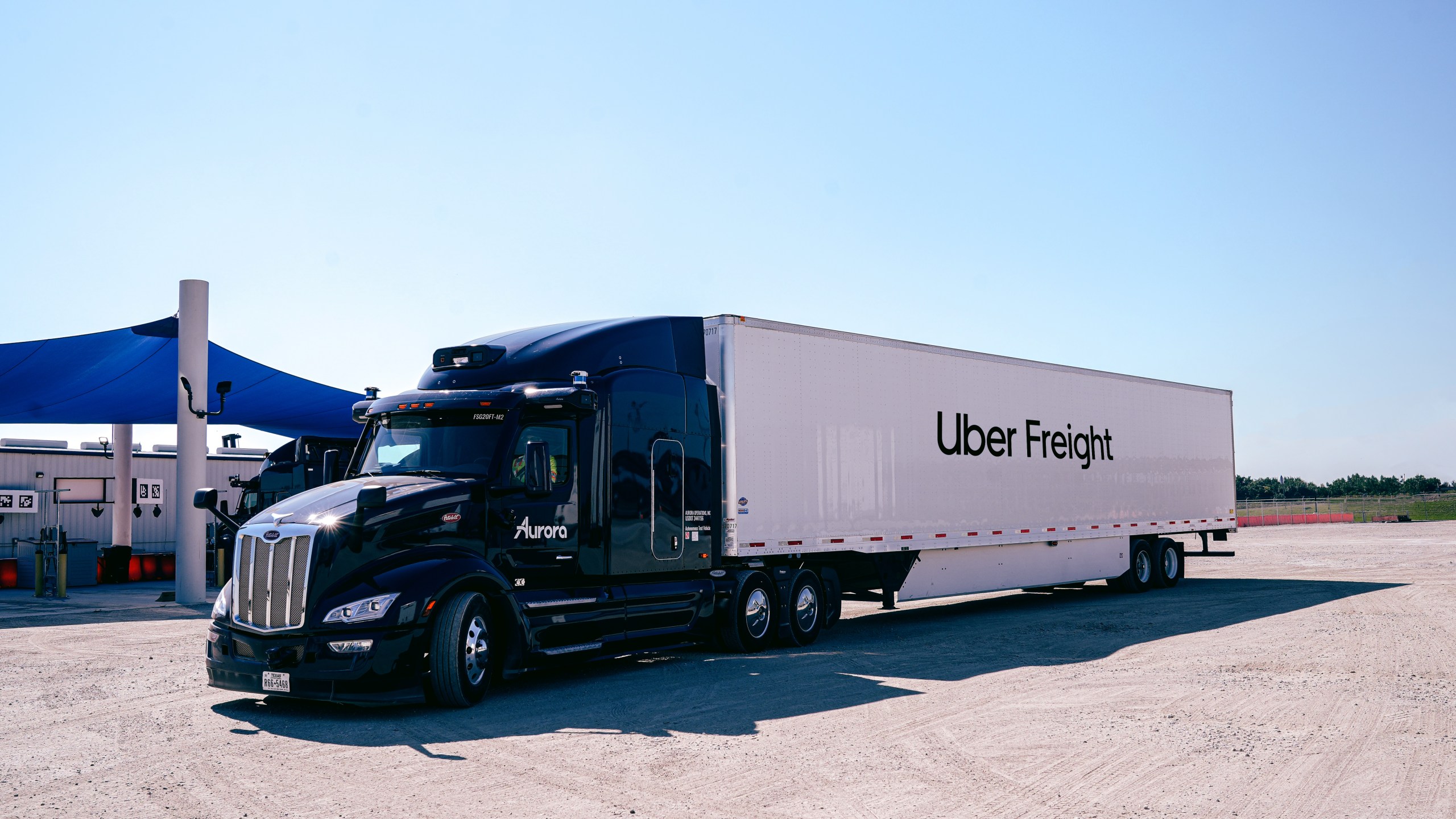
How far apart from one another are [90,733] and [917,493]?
32.4 ft

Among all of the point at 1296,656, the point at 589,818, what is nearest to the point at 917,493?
the point at 1296,656

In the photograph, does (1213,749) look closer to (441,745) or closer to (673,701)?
(673,701)

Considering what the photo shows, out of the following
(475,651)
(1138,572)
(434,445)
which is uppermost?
(434,445)

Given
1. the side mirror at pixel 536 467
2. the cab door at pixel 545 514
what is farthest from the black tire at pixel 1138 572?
the side mirror at pixel 536 467

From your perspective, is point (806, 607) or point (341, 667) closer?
point (341, 667)

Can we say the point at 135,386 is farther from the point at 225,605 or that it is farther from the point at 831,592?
the point at 831,592

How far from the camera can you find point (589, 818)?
5867mm

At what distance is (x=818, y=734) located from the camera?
26.0 feet

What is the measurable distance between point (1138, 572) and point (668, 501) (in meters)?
12.4

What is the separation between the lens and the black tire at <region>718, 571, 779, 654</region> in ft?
40.9

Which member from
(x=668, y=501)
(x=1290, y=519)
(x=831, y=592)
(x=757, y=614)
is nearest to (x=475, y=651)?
(x=668, y=501)

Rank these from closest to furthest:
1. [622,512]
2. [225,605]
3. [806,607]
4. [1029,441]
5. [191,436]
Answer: [225,605] < [622,512] < [806,607] < [1029,441] < [191,436]

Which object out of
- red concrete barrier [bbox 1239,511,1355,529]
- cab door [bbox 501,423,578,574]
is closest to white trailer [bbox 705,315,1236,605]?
cab door [bbox 501,423,578,574]

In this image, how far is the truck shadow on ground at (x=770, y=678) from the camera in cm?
841
